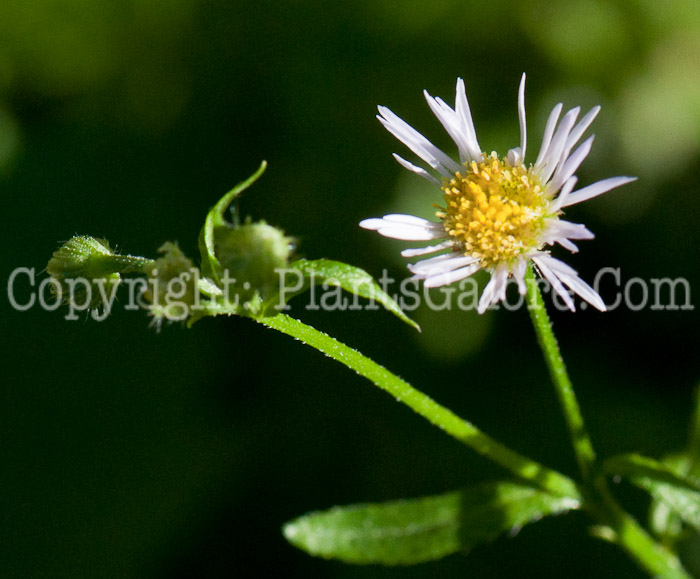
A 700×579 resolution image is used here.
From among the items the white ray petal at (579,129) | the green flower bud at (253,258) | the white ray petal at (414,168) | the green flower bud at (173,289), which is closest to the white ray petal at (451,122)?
the white ray petal at (414,168)

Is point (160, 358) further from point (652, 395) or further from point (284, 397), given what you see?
point (652, 395)

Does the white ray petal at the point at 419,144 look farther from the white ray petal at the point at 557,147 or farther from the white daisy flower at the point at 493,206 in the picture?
the white ray petal at the point at 557,147

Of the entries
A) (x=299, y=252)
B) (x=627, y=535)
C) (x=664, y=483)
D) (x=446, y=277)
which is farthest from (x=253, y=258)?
(x=299, y=252)

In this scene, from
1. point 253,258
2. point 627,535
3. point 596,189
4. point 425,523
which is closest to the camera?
point 253,258

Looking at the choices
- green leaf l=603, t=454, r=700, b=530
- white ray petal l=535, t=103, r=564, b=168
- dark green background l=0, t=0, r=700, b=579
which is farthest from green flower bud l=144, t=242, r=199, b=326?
dark green background l=0, t=0, r=700, b=579

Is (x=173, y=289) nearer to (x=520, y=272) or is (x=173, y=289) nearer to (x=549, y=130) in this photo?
(x=520, y=272)

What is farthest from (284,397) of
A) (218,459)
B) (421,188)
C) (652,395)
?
(652,395)
